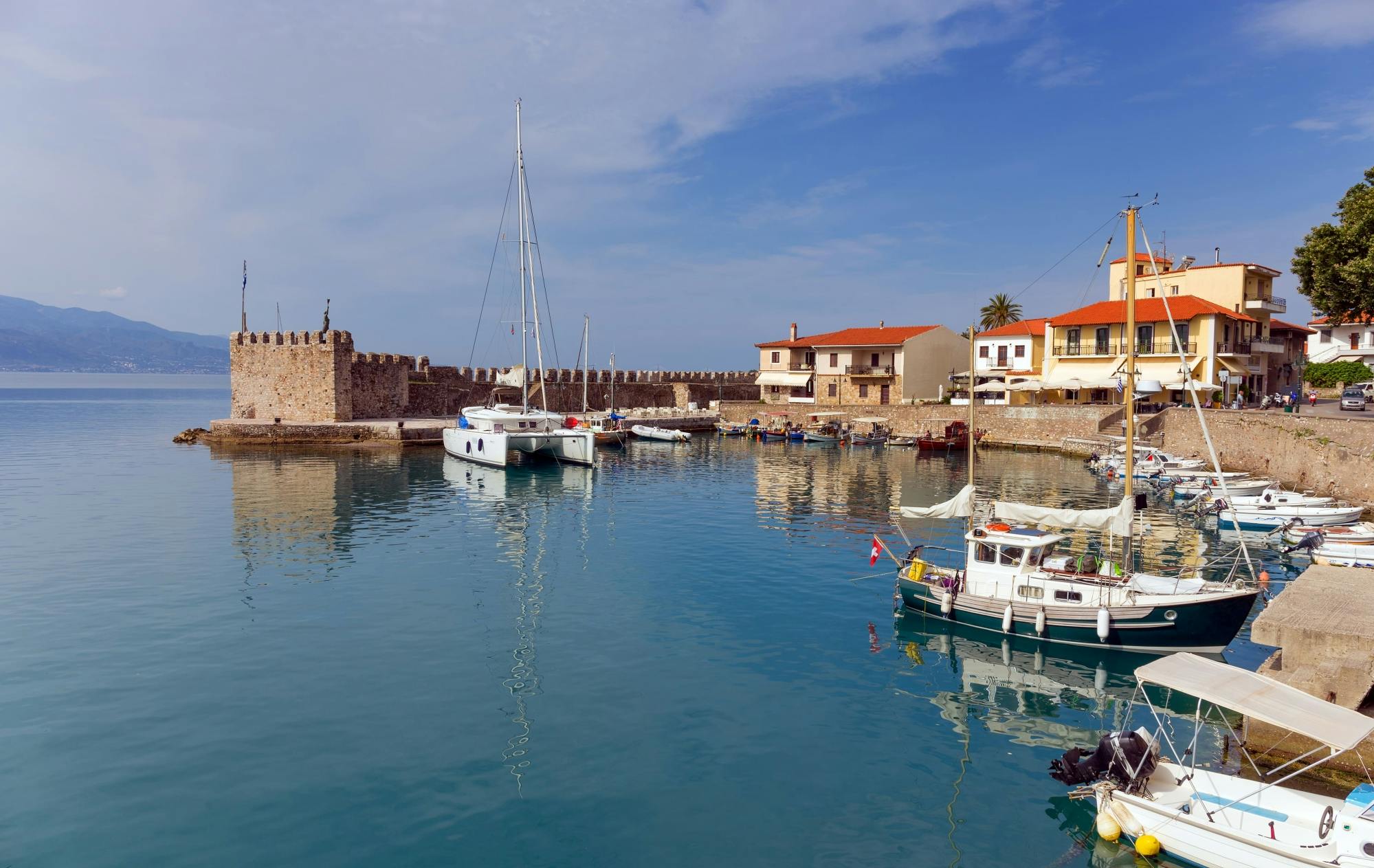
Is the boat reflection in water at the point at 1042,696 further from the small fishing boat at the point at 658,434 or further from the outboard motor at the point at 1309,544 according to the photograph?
the small fishing boat at the point at 658,434

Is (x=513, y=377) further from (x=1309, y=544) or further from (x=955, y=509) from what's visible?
(x=1309, y=544)

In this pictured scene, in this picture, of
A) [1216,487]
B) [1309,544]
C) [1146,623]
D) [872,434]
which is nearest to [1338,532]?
[1309,544]

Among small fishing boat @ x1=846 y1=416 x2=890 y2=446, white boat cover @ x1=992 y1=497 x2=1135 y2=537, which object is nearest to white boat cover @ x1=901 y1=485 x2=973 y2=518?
white boat cover @ x1=992 y1=497 x2=1135 y2=537

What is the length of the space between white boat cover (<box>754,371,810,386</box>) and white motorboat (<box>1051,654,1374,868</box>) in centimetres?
6089

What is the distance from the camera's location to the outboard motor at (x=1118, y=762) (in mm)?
9719

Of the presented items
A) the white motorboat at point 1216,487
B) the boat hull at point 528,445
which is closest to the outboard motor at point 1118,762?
the white motorboat at point 1216,487

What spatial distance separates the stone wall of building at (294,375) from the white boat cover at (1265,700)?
52162mm

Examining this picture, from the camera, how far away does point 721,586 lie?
2061cm

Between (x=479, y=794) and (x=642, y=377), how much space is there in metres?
68.9

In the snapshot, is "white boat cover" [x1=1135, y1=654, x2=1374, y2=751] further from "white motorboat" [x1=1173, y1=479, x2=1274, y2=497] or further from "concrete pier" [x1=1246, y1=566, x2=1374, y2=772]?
"white motorboat" [x1=1173, y1=479, x2=1274, y2=497]

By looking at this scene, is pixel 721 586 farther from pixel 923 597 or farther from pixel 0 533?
pixel 0 533

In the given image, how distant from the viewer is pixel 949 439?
55719mm

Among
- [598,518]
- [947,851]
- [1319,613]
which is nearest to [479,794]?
[947,851]

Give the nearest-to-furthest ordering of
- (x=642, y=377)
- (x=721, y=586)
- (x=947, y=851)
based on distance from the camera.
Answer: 1. (x=947, y=851)
2. (x=721, y=586)
3. (x=642, y=377)
